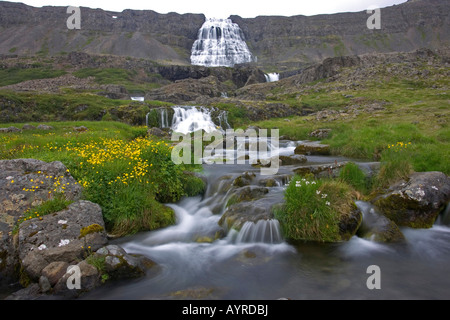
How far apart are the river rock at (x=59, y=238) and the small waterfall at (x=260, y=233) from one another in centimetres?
375

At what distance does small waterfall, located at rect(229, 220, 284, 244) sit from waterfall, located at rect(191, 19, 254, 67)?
173 m

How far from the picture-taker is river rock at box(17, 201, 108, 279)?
6.52 meters

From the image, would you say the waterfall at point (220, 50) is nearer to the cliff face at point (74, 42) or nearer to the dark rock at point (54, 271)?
the cliff face at point (74, 42)

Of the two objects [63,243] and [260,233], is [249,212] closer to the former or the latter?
[260,233]

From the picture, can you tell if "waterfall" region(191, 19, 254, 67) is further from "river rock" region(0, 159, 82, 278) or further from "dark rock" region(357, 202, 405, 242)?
"dark rock" region(357, 202, 405, 242)

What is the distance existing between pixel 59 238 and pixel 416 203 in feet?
32.3

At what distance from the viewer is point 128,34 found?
650 ft

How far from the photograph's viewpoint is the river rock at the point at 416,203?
880 centimetres

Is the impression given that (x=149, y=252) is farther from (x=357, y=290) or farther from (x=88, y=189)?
(x=357, y=290)

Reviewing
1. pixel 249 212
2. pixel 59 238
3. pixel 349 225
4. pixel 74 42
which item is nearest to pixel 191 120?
pixel 249 212

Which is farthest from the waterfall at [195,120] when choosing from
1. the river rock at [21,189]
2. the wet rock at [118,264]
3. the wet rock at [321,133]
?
the wet rock at [118,264]

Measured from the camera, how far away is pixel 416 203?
8.79 metres
